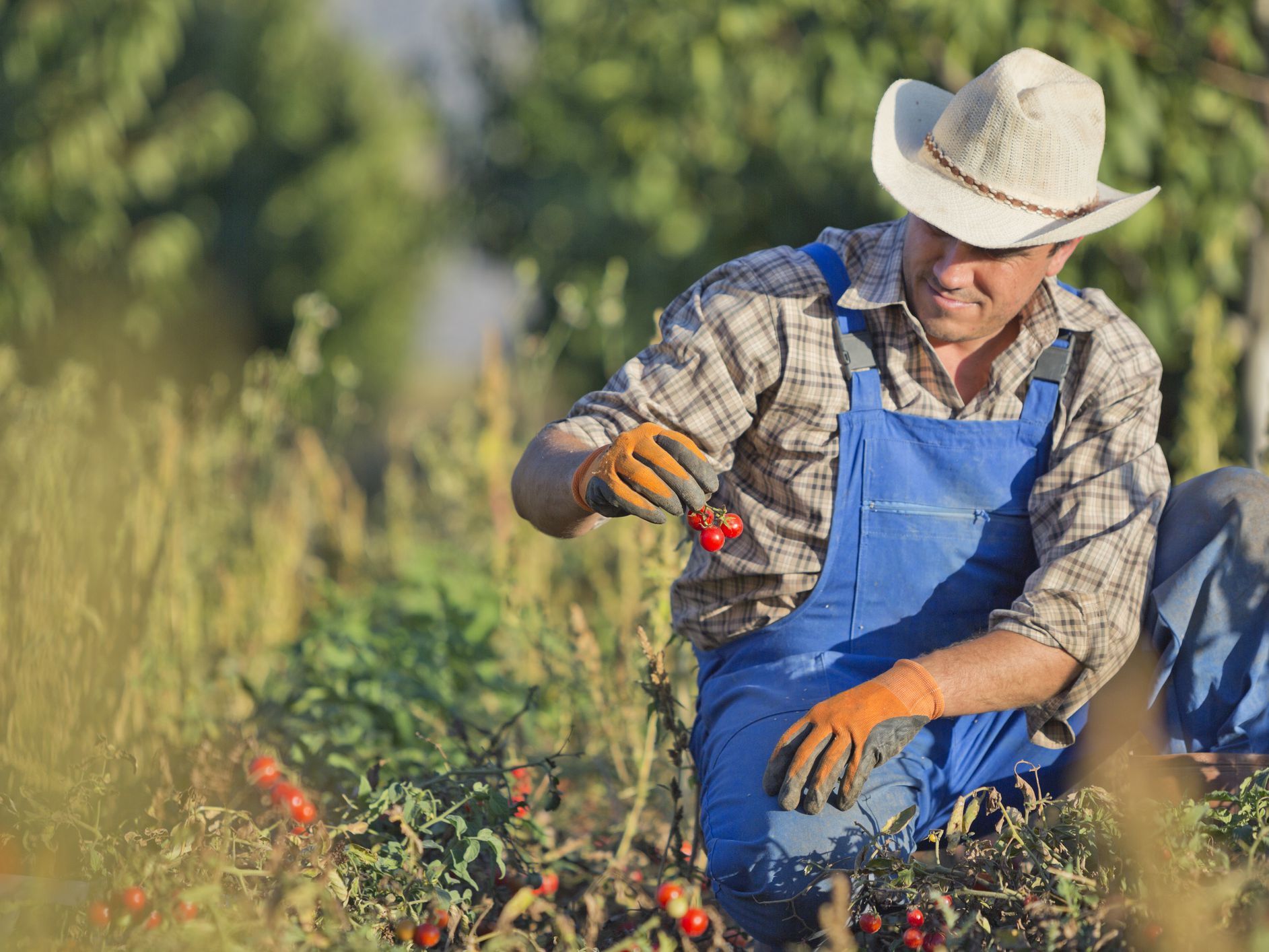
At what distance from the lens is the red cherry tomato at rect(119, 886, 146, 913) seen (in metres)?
1.44

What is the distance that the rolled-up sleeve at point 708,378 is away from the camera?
6.92ft

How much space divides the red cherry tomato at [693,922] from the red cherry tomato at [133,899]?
2.22 feet

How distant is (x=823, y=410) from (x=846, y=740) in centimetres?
59

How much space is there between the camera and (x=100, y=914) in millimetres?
1467

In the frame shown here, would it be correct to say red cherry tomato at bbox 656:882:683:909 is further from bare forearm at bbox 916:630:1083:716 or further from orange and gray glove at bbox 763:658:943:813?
bare forearm at bbox 916:630:1083:716

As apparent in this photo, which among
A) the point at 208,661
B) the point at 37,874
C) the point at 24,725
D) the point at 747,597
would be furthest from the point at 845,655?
the point at 208,661

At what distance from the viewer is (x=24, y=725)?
2426 millimetres

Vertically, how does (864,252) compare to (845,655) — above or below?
above

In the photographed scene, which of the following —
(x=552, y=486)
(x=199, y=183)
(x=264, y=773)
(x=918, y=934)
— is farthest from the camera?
(x=199, y=183)

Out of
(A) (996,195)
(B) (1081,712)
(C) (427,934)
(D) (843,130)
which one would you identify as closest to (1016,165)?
(A) (996,195)

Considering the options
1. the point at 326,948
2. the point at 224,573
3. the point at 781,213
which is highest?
the point at 781,213

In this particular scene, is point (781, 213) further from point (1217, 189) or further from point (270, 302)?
point (270, 302)

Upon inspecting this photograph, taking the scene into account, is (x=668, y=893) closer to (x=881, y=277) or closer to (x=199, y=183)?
(x=881, y=277)

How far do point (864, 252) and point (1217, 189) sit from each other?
96.6 inches
